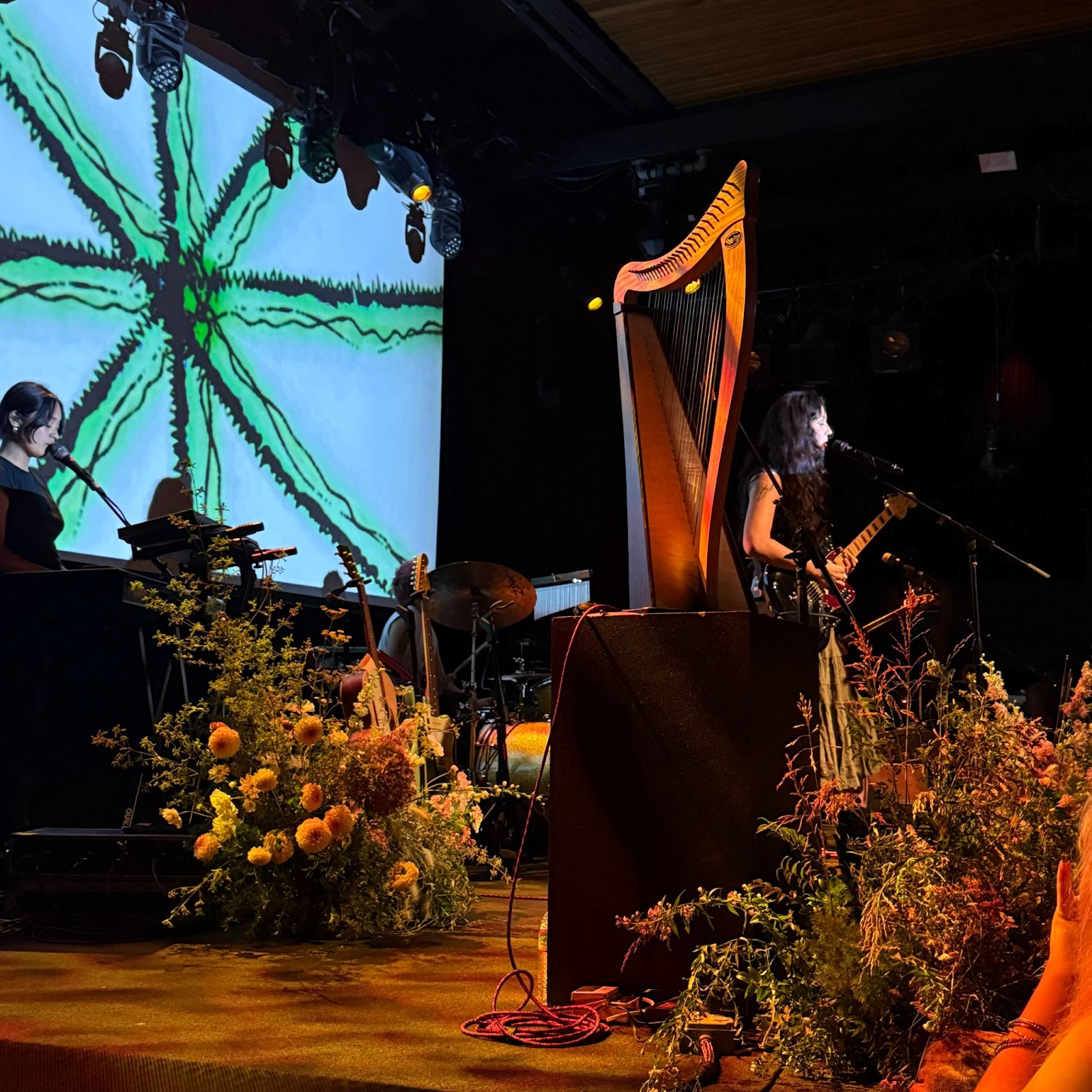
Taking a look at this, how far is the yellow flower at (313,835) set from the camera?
3035 millimetres

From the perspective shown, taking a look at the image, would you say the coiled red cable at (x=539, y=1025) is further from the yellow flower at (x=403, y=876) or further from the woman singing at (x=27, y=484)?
the woman singing at (x=27, y=484)

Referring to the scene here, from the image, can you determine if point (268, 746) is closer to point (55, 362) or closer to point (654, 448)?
point (654, 448)

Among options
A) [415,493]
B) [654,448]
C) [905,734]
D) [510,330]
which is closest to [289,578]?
[415,493]

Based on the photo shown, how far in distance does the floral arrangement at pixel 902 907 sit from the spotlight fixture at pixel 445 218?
5.36m

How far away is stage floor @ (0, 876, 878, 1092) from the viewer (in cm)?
189

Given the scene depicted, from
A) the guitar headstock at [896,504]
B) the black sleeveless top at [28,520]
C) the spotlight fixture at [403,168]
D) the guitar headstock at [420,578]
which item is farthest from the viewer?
the spotlight fixture at [403,168]

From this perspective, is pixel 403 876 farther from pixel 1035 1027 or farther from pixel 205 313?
pixel 205 313

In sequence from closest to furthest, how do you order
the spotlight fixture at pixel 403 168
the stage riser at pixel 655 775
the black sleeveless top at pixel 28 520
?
the stage riser at pixel 655 775 < the black sleeveless top at pixel 28 520 < the spotlight fixture at pixel 403 168

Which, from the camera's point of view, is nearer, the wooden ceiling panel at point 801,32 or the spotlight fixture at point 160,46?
the spotlight fixture at point 160,46

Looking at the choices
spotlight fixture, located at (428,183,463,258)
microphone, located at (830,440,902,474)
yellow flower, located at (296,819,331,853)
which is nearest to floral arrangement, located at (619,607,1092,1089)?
yellow flower, located at (296,819,331,853)

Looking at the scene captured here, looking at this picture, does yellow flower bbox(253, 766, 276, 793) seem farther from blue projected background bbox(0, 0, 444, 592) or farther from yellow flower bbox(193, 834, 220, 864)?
blue projected background bbox(0, 0, 444, 592)

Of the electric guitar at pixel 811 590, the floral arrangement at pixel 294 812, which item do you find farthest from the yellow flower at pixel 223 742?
the electric guitar at pixel 811 590

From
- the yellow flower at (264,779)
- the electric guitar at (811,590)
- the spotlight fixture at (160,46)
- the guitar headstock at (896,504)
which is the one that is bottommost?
the yellow flower at (264,779)

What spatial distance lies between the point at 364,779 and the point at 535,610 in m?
4.12
